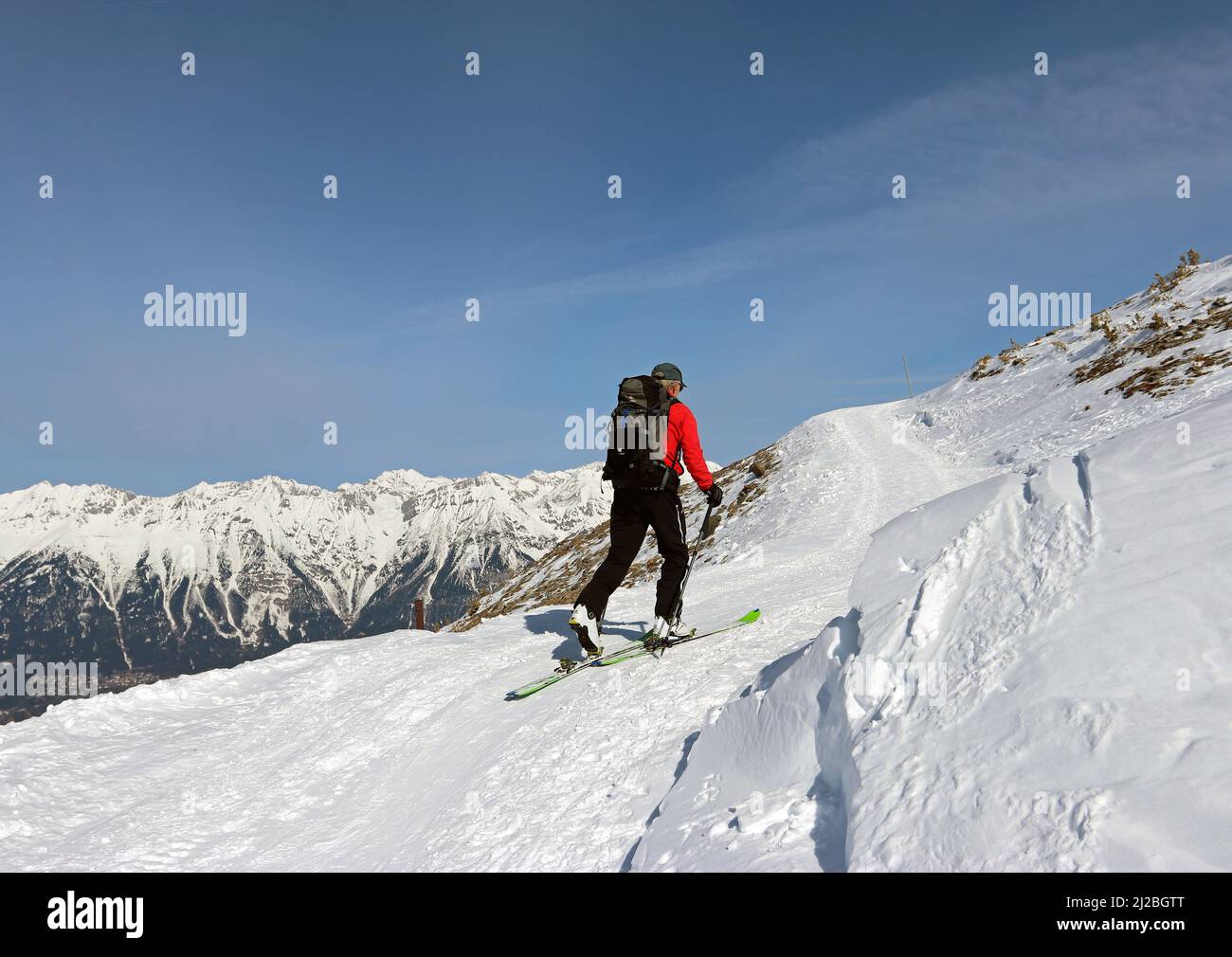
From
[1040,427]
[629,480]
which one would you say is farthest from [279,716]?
[1040,427]

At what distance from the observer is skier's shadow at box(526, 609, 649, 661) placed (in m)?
9.96

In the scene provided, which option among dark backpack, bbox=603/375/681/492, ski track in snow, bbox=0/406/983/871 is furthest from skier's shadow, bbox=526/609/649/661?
dark backpack, bbox=603/375/681/492

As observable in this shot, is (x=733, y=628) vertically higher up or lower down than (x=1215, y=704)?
lower down

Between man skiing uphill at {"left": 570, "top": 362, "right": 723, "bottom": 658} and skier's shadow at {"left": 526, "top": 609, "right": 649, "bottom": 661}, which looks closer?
man skiing uphill at {"left": 570, "top": 362, "right": 723, "bottom": 658}

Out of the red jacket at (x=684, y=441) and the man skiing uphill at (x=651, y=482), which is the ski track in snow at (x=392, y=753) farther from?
the red jacket at (x=684, y=441)

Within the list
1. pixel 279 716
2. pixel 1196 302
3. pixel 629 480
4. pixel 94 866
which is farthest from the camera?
pixel 1196 302

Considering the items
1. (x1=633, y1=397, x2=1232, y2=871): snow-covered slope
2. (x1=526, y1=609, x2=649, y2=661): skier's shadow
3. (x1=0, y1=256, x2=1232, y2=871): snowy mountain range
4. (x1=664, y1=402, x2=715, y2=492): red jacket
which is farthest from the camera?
(x1=526, y1=609, x2=649, y2=661): skier's shadow

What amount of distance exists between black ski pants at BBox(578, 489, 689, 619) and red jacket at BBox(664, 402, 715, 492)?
40 cm

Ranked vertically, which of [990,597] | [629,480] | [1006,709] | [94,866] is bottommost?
[94,866]

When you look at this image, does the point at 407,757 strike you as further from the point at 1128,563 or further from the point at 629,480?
the point at 1128,563

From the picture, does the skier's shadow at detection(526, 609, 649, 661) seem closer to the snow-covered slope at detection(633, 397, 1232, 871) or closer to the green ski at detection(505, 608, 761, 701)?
the green ski at detection(505, 608, 761, 701)
